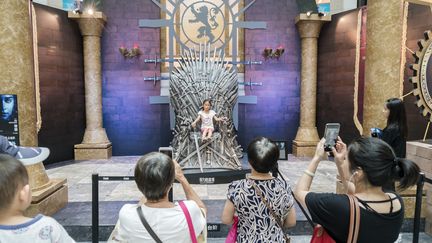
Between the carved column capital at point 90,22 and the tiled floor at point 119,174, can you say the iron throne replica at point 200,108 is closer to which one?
the tiled floor at point 119,174

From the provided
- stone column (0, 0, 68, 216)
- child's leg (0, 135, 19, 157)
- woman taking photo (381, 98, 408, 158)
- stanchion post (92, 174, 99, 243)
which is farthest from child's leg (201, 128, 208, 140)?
child's leg (0, 135, 19, 157)

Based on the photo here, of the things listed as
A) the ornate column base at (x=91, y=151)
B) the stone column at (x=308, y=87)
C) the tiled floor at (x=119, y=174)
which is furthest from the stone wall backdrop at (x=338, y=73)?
the ornate column base at (x=91, y=151)

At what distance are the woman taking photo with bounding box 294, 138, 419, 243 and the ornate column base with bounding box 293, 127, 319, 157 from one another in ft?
20.1

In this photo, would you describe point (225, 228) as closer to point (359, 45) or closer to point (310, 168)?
point (310, 168)

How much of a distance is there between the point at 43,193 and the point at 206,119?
2783 millimetres

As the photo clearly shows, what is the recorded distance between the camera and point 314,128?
7551 millimetres

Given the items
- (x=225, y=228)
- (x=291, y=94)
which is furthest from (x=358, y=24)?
(x=225, y=228)

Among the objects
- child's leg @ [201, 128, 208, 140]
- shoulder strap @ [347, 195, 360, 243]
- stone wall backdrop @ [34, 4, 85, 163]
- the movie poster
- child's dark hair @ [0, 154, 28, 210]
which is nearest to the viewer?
child's dark hair @ [0, 154, 28, 210]

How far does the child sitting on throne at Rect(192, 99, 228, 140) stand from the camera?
544 cm

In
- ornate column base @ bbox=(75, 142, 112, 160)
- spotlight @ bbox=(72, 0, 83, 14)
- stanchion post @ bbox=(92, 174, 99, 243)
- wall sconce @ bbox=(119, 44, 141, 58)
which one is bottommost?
ornate column base @ bbox=(75, 142, 112, 160)

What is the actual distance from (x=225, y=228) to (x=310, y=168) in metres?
2.06

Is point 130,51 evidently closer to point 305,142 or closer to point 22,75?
point 22,75

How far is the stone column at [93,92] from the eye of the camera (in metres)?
6.99

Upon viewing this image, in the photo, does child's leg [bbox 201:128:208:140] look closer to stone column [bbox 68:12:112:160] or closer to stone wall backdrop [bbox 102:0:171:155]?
stone wall backdrop [bbox 102:0:171:155]
